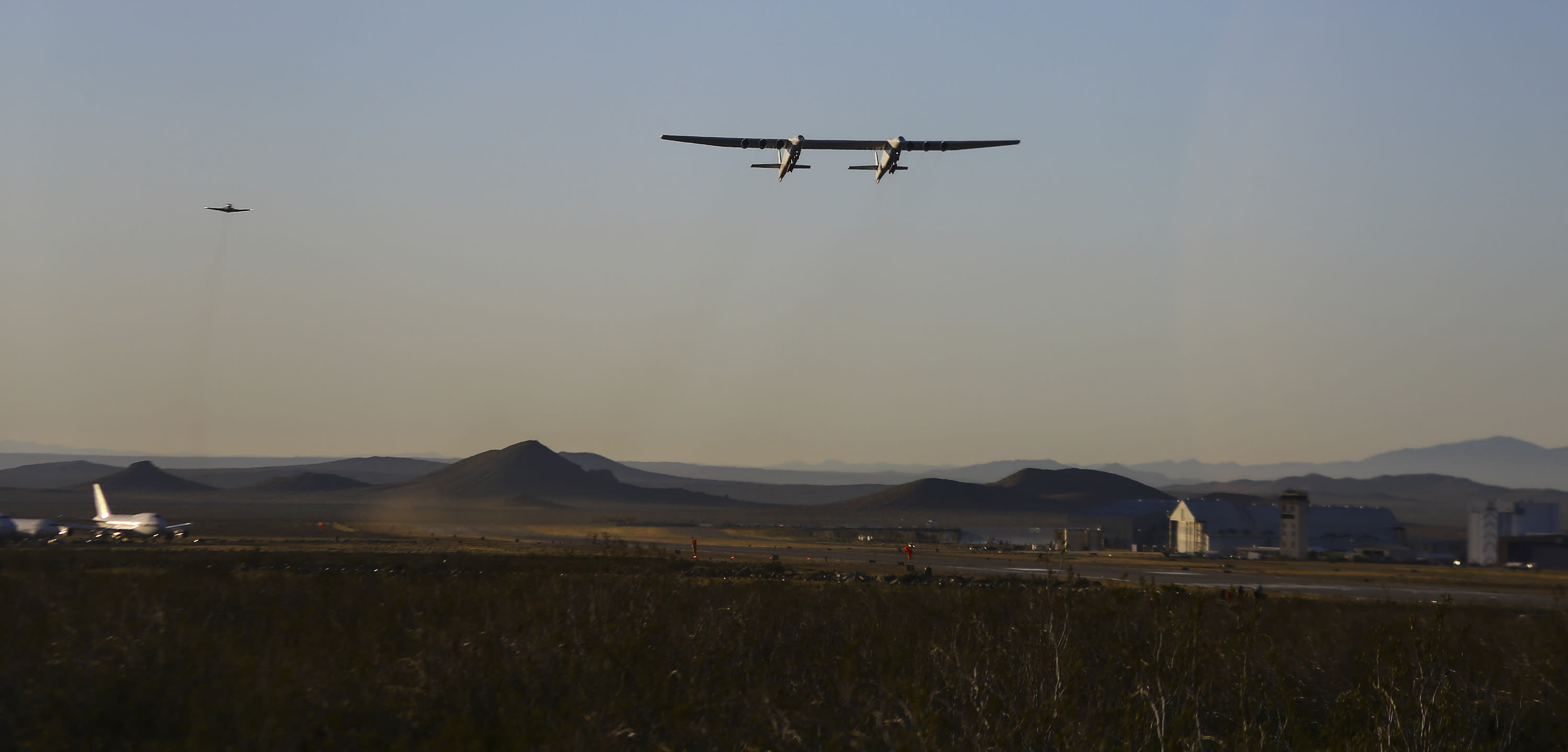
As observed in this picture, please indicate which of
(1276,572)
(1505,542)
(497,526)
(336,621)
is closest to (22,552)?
(336,621)

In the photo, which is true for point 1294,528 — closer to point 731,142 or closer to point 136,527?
point 731,142

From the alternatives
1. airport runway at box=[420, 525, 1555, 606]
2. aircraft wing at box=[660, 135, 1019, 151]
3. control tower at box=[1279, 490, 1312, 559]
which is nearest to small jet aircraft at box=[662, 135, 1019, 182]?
aircraft wing at box=[660, 135, 1019, 151]

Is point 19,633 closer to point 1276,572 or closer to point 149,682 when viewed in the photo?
point 149,682

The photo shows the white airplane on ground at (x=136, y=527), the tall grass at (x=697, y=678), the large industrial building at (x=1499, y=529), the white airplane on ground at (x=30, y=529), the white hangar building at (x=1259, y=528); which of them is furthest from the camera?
the white hangar building at (x=1259, y=528)

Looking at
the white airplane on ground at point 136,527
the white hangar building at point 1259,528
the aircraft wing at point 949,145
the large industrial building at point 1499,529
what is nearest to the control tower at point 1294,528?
the white hangar building at point 1259,528

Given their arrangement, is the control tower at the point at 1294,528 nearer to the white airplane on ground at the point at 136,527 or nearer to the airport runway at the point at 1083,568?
the airport runway at the point at 1083,568
